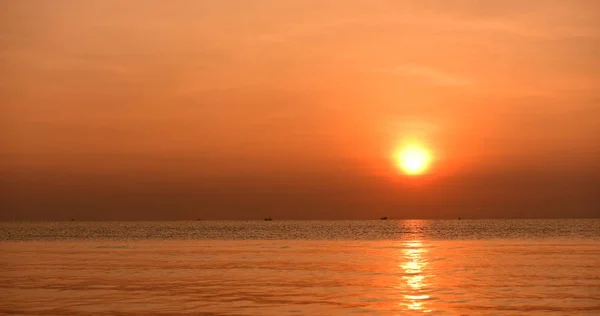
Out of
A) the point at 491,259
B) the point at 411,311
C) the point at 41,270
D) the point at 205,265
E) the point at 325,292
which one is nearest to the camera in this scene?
the point at 411,311

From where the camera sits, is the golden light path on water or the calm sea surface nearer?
the calm sea surface

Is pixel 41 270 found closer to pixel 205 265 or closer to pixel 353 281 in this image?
pixel 205 265

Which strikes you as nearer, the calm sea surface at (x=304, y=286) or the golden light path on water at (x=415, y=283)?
the calm sea surface at (x=304, y=286)

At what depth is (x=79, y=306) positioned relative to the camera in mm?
32750

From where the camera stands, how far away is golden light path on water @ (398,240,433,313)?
3294cm

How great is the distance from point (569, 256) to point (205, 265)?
32.9 m

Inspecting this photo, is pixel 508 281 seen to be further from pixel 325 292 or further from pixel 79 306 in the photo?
pixel 79 306

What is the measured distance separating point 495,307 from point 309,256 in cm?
3608

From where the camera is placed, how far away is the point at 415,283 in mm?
41688

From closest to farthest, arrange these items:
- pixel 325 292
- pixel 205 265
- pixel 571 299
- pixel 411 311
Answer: pixel 411 311 → pixel 571 299 → pixel 325 292 → pixel 205 265

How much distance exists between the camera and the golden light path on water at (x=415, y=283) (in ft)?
108

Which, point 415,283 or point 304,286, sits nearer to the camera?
point 304,286

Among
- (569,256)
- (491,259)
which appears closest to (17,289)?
(491,259)

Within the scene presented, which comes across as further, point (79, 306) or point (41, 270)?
point (41, 270)
